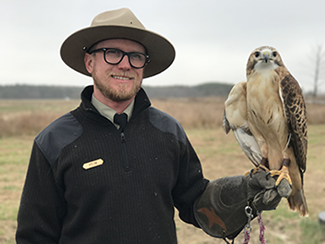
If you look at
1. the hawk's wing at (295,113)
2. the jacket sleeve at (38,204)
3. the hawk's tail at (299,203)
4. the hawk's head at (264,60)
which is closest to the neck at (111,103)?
the jacket sleeve at (38,204)

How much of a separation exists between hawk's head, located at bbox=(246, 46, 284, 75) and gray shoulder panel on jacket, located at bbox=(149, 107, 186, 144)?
2.27ft

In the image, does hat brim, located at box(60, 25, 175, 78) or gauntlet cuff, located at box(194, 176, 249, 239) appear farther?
gauntlet cuff, located at box(194, 176, 249, 239)

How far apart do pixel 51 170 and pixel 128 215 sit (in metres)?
0.54

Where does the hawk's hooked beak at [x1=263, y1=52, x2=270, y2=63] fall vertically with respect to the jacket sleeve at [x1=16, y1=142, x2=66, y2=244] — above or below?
above

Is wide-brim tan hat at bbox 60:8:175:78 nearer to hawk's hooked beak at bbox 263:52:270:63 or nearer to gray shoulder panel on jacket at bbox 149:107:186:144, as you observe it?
gray shoulder panel on jacket at bbox 149:107:186:144

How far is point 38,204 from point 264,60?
1750mm

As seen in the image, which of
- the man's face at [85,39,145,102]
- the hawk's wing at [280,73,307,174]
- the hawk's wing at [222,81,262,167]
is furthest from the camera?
the hawk's wing at [222,81,262,167]

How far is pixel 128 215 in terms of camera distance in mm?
1634

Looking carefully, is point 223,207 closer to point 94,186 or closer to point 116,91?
point 94,186

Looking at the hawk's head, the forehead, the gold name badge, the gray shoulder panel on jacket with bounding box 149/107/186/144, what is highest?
the forehead

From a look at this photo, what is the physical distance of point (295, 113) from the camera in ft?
6.51

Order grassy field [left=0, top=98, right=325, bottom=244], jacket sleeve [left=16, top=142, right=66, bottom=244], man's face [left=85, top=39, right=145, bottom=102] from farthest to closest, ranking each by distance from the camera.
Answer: grassy field [left=0, top=98, right=325, bottom=244], man's face [left=85, top=39, right=145, bottom=102], jacket sleeve [left=16, top=142, right=66, bottom=244]

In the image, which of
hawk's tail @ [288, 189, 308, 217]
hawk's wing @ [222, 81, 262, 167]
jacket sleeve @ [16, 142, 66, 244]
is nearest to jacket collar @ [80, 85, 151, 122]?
jacket sleeve @ [16, 142, 66, 244]

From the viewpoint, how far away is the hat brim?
5.76ft
